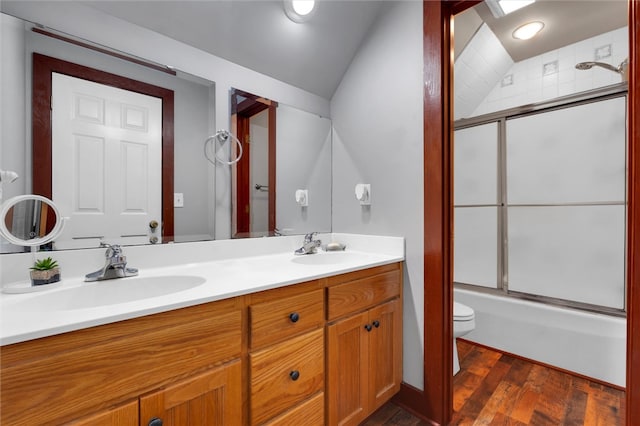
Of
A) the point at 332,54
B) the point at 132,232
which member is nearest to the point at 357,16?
the point at 332,54

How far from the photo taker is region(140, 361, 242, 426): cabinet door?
2.38ft

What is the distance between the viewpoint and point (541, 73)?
2.39 metres

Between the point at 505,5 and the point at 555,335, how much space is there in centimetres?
222

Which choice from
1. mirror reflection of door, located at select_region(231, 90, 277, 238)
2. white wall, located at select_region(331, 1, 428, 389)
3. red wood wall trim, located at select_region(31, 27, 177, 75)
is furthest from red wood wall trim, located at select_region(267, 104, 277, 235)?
red wood wall trim, located at select_region(31, 27, 177, 75)

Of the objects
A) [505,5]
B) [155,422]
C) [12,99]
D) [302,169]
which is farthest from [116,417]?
[505,5]

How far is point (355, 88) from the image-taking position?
72.0 inches

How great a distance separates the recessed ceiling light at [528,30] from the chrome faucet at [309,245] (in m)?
2.15

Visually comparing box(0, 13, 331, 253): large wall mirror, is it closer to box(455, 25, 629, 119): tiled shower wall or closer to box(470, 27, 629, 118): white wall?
box(455, 25, 629, 119): tiled shower wall

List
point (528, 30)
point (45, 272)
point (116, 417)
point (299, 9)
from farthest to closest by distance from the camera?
point (528, 30) → point (299, 9) → point (45, 272) → point (116, 417)

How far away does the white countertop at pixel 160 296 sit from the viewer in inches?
24.2

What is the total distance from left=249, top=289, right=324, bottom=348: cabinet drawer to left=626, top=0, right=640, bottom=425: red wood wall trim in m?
1.15

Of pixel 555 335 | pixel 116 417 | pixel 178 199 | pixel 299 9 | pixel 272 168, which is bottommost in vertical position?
pixel 555 335

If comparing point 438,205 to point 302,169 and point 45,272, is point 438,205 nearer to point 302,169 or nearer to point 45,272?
point 302,169

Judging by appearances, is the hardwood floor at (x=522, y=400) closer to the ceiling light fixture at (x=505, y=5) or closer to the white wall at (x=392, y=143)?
the white wall at (x=392, y=143)
